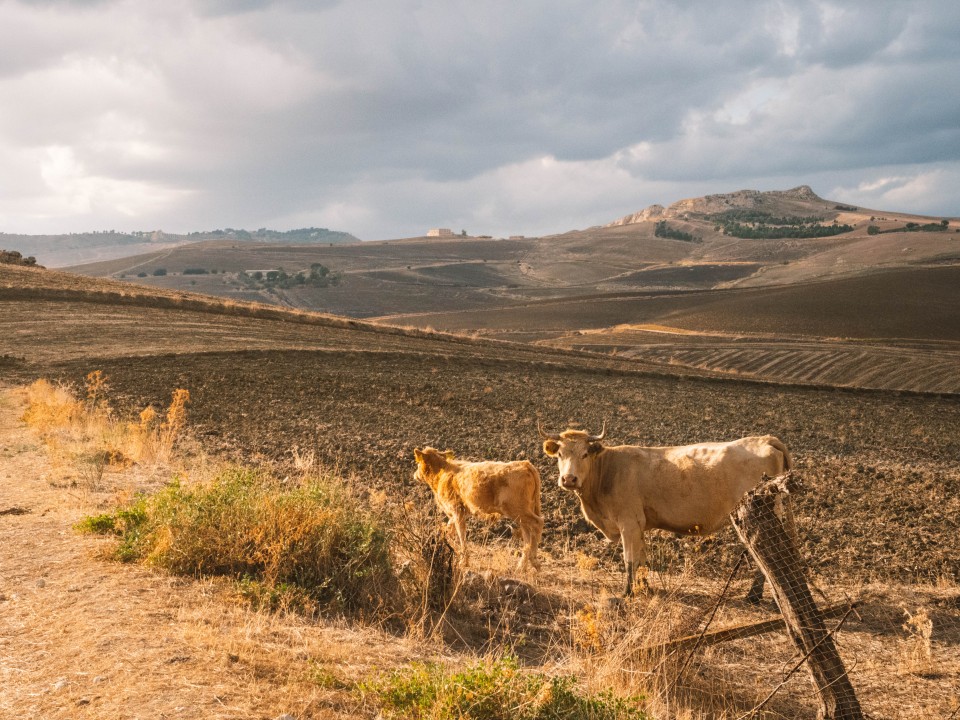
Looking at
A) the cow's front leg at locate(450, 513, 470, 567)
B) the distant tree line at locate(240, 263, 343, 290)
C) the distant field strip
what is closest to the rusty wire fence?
the cow's front leg at locate(450, 513, 470, 567)

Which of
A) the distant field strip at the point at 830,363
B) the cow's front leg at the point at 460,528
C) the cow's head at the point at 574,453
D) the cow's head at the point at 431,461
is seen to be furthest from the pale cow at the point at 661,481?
the distant field strip at the point at 830,363

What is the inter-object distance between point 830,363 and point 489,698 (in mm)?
49440

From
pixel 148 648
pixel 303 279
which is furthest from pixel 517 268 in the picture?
pixel 148 648

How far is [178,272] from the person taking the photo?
162 metres

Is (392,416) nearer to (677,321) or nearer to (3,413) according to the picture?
(3,413)

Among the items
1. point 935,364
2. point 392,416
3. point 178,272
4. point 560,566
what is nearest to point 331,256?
point 178,272

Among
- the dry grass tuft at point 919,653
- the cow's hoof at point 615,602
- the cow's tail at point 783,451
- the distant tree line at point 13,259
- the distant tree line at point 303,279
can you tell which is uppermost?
the distant tree line at point 13,259

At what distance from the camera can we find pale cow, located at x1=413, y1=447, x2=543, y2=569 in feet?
35.8

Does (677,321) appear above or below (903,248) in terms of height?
below

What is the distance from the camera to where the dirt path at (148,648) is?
5.52 meters

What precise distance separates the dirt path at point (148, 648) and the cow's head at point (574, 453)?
3443 mm

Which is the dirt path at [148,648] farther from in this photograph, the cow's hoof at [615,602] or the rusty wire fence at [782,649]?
the cow's hoof at [615,602]

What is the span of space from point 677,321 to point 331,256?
114893 mm

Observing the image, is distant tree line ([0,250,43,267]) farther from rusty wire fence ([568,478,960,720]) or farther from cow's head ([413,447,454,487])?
rusty wire fence ([568,478,960,720])
